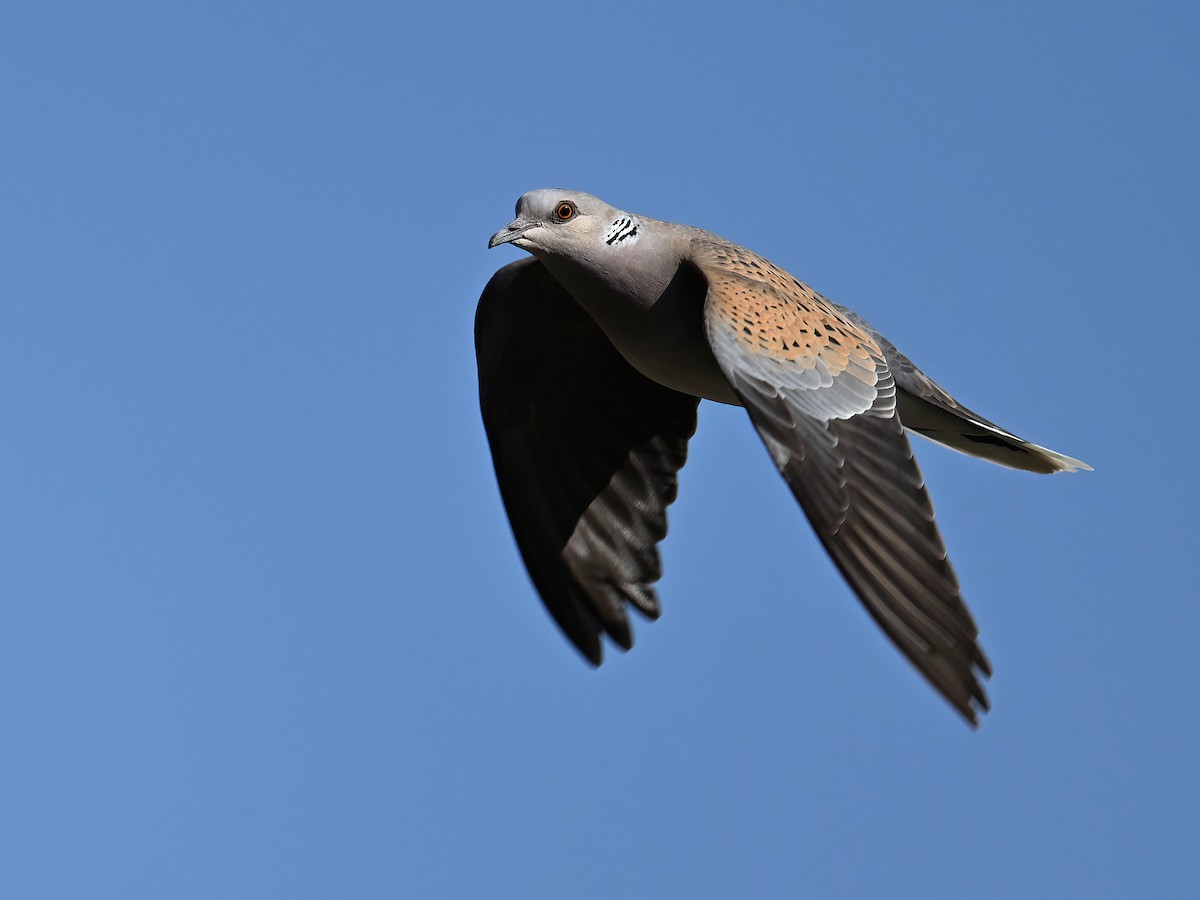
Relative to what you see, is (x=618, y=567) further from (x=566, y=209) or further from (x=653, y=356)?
(x=566, y=209)

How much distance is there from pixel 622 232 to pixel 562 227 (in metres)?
0.29

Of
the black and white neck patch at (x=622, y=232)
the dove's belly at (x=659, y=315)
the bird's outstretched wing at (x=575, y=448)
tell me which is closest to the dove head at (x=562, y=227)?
the black and white neck patch at (x=622, y=232)

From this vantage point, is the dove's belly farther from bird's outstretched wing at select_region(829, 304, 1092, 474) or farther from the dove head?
bird's outstretched wing at select_region(829, 304, 1092, 474)

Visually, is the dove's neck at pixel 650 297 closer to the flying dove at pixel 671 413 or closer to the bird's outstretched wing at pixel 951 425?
the flying dove at pixel 671 413

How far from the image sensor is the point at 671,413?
28.7 ft

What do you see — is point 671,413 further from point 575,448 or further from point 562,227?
point 562,227

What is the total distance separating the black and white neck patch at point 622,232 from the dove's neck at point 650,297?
23mm

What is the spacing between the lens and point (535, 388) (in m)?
8.84

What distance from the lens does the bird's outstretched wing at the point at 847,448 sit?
578cm

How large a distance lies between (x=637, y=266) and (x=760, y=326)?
0.83m

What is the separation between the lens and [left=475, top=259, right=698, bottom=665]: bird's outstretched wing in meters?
8.54

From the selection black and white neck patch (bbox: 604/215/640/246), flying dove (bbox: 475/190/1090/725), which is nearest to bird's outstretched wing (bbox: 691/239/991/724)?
flying dove (bbox: 475/190/1090/725)

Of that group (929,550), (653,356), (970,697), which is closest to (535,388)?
(653,356)

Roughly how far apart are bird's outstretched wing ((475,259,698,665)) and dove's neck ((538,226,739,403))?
3.15 ft
